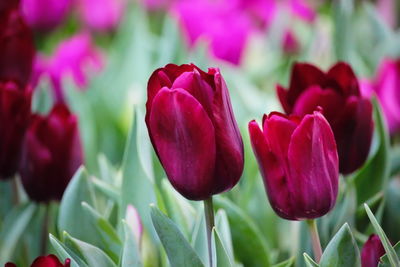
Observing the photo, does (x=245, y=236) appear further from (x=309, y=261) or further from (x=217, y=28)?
(x=217, y=28)

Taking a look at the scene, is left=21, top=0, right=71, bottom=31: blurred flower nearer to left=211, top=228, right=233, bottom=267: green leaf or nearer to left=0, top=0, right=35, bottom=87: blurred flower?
left=0, top=0, right=35, bottom=87: blurred flower

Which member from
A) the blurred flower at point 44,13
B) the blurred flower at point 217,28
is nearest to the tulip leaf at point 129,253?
the blurred flower at point 217,28

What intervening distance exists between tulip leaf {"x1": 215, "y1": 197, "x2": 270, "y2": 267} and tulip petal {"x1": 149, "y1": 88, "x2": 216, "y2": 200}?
0.55ft

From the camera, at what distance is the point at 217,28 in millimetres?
1375

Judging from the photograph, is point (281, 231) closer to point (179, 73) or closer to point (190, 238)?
point (190, 238)

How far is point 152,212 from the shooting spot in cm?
55

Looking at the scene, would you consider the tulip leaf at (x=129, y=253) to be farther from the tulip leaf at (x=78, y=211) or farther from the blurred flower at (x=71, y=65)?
the blurred flower at (x=71, y=65)

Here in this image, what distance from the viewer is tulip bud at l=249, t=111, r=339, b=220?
1.77 feet

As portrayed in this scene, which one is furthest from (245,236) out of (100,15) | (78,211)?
(100,15)

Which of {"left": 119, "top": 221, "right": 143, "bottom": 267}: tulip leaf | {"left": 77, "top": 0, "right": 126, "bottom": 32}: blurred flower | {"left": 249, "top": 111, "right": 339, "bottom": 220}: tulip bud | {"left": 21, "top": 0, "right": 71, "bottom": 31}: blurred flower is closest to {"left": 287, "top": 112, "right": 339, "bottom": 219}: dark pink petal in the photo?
{"left": 249, "top": 111, "right": 339, "bottom": 220}: tulip bud

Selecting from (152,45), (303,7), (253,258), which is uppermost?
(303,7)

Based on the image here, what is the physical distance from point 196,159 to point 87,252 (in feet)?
0.43

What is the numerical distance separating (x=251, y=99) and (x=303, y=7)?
56cm

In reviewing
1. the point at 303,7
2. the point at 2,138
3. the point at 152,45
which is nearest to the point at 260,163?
the point at 2,138
